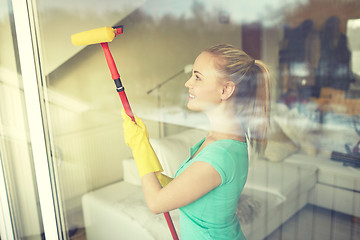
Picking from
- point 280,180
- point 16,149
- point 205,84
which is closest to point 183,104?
point 205,84

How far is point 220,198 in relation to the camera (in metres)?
0.63

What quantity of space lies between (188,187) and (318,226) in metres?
0.44

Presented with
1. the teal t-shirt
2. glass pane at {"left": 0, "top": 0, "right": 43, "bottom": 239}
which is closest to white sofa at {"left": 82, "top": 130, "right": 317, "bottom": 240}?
the teal t-shirt

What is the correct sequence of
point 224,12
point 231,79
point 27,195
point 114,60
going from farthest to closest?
point 27,195, point 114,60, point 224,12, point 231,79

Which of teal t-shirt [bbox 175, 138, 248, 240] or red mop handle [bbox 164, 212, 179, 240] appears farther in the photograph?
red mop handle [bbox 164, 212, 179, 240]

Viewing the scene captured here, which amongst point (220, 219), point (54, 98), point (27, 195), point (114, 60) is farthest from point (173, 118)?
point (27, 195)

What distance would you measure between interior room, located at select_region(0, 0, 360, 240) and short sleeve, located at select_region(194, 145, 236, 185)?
4.5 inches

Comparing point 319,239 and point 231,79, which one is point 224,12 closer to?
point 231,79

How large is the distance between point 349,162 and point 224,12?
18.5 inches

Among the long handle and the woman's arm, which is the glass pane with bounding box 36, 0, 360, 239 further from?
the woman's arm

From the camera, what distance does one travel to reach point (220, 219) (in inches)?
26.2

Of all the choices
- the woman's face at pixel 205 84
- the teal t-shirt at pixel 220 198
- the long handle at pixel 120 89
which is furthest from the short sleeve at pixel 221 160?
the long handle at pixel 120 89

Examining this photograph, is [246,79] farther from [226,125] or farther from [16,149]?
[16,149]

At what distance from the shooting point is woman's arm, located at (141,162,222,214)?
588mm
